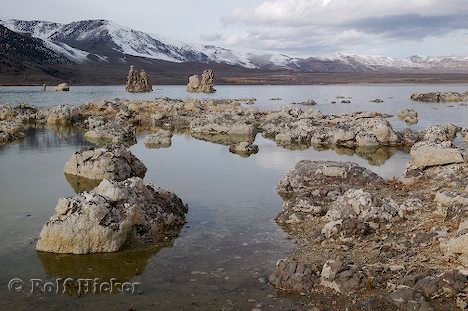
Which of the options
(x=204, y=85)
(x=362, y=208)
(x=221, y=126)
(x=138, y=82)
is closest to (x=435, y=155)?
(x=362, y=208)

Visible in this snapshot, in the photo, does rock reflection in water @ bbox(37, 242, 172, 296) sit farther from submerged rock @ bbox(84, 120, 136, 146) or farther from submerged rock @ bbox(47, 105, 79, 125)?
submerged rock @ bbox(47, 105, 79, 125)

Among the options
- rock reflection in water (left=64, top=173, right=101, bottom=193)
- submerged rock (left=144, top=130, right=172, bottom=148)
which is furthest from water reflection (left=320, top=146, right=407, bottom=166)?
rock reflection in water (left=64, top=173, right=101, bottom=193)

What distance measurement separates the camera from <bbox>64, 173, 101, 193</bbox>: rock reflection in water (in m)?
18.1

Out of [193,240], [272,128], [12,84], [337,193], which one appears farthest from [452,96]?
[12,84]

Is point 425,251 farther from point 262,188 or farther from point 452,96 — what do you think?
point 452,96

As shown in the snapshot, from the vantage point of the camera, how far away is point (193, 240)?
494 inches

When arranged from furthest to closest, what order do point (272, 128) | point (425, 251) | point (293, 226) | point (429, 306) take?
1. point (272, 128)
2. point (293, 226)
3. point (425, 251)
4. point (429, 306)

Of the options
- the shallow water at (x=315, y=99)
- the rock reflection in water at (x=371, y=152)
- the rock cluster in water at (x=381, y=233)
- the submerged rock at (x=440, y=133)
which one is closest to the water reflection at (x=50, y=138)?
the rock reflection in water at (x=371, y=152)

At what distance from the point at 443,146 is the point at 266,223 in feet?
31.4

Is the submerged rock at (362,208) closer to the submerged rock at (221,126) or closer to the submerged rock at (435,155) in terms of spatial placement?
the submerged rock at (435,155)

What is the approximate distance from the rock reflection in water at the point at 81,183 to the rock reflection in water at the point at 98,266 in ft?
21.8

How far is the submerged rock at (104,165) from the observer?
64.5ft

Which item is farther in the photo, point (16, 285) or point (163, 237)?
point (163, 237)

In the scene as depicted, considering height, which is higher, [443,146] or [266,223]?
[443,146]
